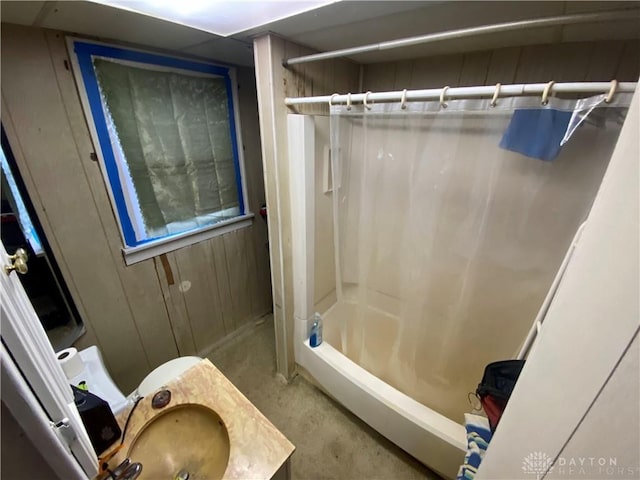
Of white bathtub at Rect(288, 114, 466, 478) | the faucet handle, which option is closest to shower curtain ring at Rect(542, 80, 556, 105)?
white bathtub at Rect(288, 114, 466, 478)

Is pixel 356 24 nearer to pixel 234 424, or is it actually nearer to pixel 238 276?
pixel 234 424

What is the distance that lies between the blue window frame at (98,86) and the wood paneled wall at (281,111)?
0.57 metres

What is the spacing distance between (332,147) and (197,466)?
132 cm

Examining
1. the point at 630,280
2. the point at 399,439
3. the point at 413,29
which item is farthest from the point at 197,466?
the point at 413,29

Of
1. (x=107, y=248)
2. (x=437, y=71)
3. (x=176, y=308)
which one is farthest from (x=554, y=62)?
(x=176, y=308)

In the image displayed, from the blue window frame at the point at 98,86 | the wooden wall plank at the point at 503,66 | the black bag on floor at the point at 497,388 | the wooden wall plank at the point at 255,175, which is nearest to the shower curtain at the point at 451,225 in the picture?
the wooden wall plank at the point at 503,66

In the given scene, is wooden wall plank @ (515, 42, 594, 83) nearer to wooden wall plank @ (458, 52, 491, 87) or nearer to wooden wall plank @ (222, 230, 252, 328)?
wooden wall plank @ (458, 52, 491, 87)

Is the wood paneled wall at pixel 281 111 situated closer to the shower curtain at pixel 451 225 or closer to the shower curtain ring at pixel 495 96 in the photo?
the shower curtain at pixel 451 225

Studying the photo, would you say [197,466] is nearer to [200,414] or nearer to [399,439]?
[200,414]

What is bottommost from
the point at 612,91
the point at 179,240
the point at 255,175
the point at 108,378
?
the point at 108,378

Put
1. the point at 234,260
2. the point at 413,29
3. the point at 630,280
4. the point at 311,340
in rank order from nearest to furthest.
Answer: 1. the point at 630,280
2. the point at 413,29
3. the point at 311,340
4. the point at 234,260

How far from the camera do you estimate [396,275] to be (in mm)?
1428

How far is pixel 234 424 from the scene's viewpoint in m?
0.80

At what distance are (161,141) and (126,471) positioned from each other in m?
1.40
